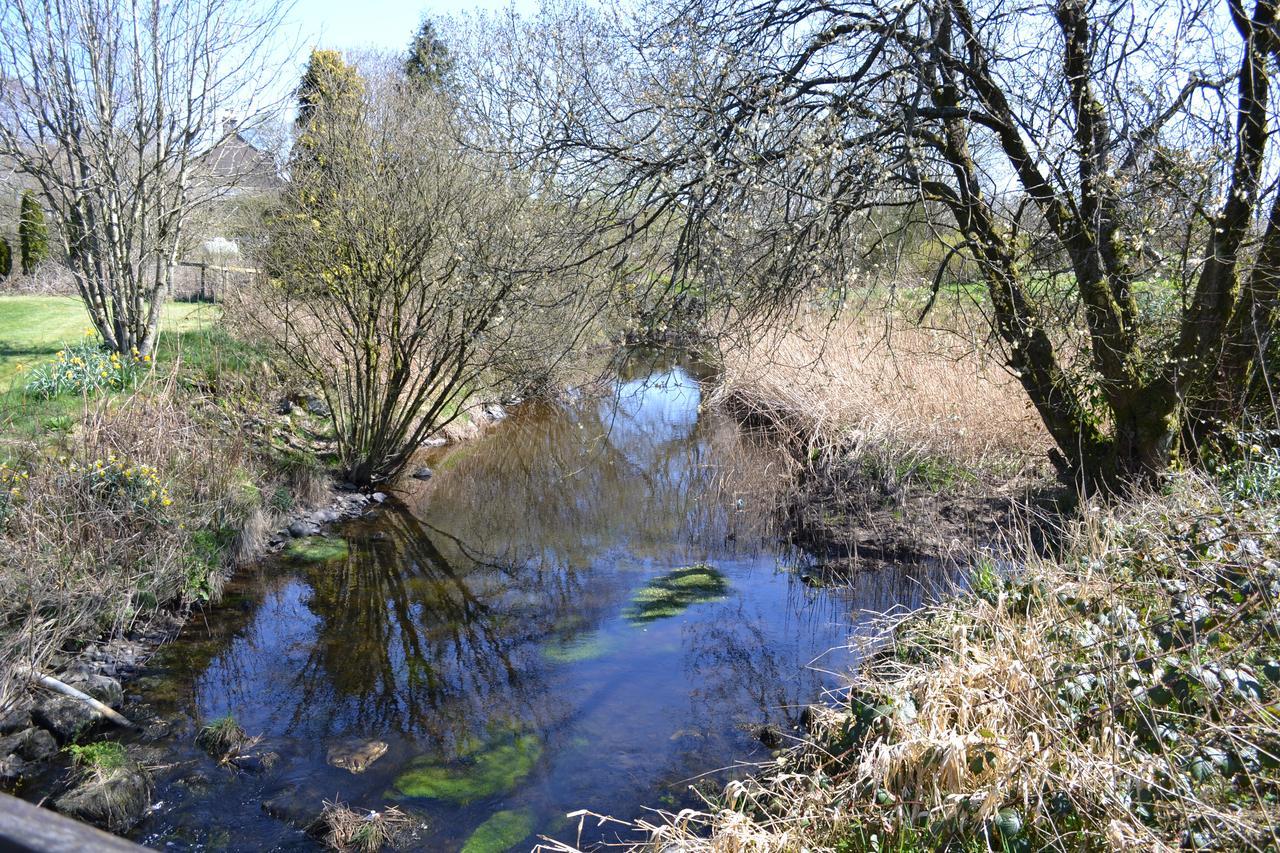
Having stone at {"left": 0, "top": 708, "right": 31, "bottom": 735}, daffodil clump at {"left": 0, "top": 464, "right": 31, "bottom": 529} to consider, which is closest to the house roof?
daffodil clump at {"left": 0, "top": 464, "right": 31, "bottom": 529}

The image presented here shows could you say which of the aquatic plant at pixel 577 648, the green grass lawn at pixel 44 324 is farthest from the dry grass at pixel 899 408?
the green grass lawn at pixel 44 324

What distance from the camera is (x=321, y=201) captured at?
10.4 metres

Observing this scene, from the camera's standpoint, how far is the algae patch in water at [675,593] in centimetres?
820

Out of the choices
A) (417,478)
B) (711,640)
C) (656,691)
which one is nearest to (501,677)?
(656,691)

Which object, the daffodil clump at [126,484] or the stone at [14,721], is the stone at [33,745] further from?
the daffodil clump at [126,484]

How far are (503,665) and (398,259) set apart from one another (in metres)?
5.36

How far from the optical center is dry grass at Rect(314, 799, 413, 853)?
487 cm

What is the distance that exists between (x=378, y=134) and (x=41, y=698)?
22.6 feet

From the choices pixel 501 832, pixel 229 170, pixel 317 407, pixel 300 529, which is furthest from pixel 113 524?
pixel 229 170

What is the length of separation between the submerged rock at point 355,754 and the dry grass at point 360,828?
0.54 metres

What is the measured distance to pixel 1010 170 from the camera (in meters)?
7.93

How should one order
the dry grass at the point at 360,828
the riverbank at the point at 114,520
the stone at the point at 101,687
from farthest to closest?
the stone at the point at 101,687 → the riverbank at the point at 114,520 → the dry grass at the point at 360,828

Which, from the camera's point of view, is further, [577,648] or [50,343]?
[50,343]

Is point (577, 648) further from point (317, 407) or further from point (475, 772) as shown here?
point (317, 407)
